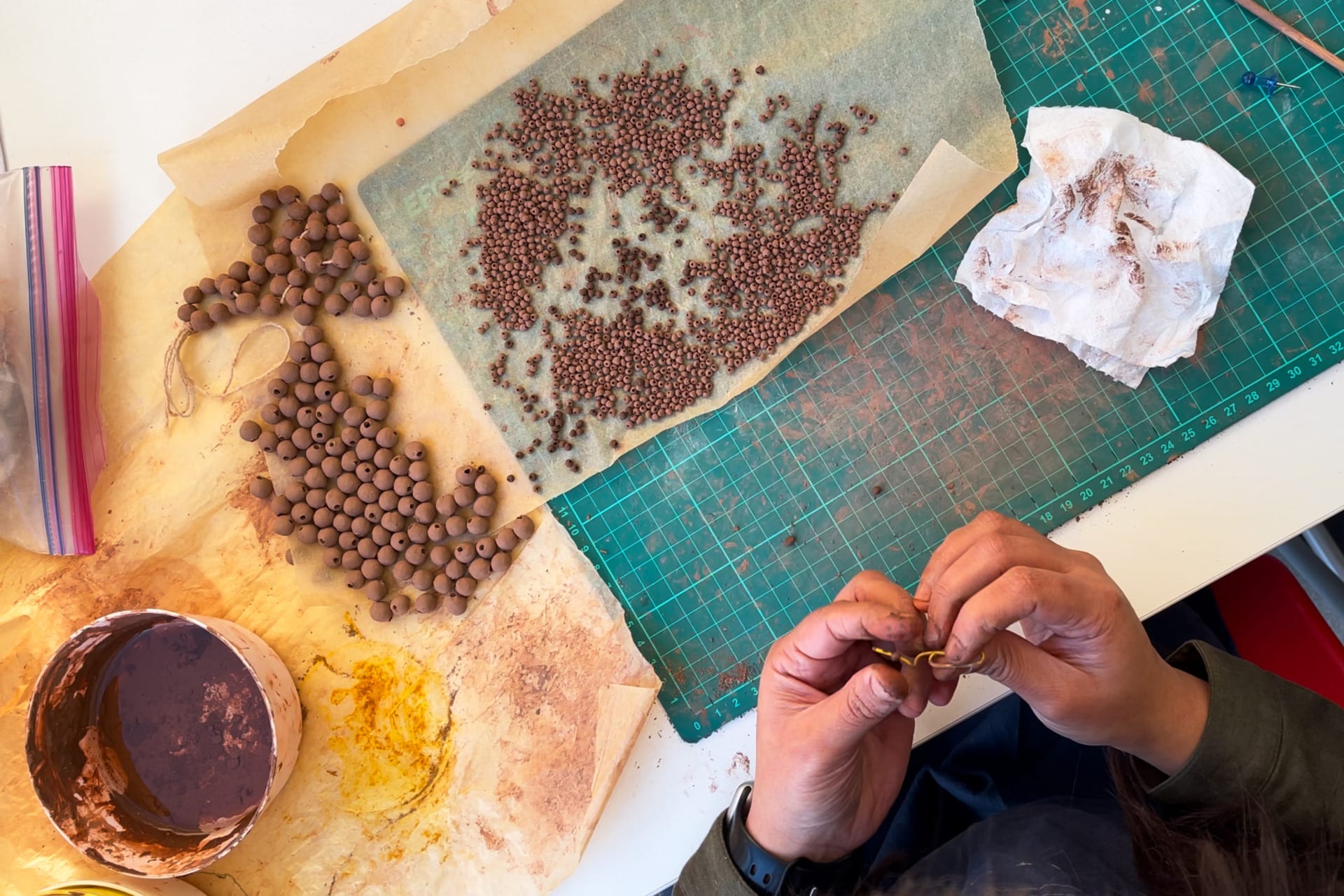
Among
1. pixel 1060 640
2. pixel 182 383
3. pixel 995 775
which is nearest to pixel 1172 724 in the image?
pixel 1060 640

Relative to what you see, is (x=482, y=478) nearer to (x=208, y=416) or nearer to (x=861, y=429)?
(x=208, y=416)

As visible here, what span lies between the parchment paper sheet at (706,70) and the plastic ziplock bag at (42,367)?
0.84 ft

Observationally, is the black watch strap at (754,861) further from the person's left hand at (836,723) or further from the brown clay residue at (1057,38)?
the brown clay residue at (1057,38)

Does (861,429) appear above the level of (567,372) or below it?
below

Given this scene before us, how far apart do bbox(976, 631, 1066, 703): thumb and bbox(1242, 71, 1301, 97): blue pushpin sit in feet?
4.17

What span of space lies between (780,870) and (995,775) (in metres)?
0.55

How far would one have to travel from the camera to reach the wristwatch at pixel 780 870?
1.26 m

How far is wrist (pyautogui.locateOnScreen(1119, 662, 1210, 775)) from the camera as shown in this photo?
1190 mm

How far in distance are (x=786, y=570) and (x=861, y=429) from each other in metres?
0.32

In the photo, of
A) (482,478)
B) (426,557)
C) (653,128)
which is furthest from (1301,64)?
(426,557)

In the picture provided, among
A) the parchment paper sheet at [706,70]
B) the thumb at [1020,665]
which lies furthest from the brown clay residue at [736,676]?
the thumb at [1020,665]

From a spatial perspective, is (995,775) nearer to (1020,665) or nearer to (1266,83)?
(1020,665)

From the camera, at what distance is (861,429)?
1666 mm

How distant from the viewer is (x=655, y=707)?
164 cm
